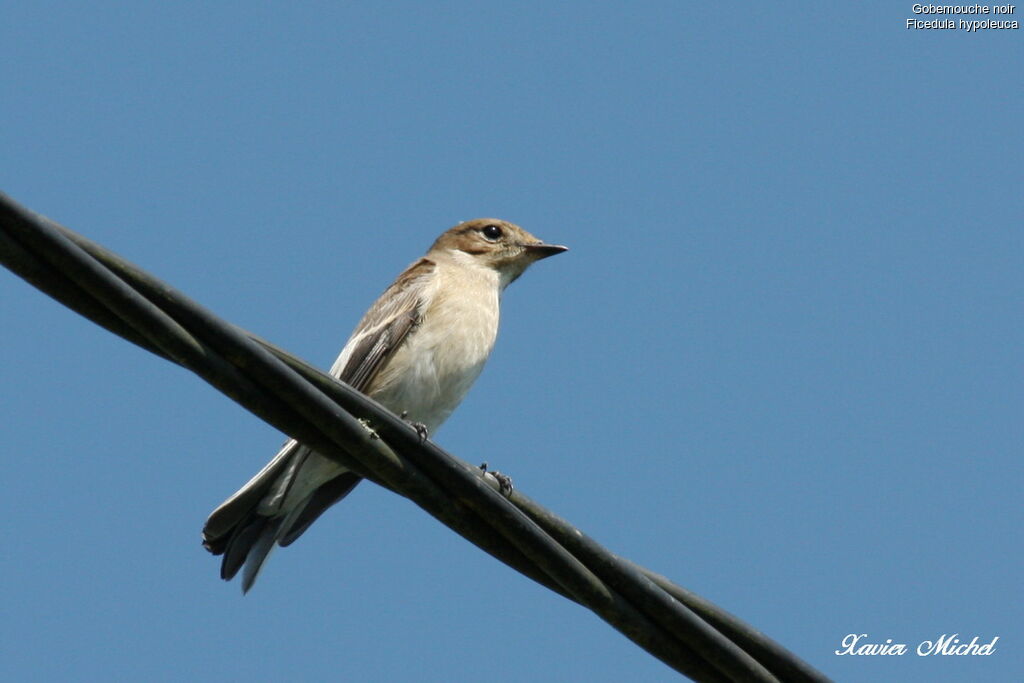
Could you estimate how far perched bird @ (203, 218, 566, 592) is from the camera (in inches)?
286

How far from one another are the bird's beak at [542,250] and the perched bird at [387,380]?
0.92 metres

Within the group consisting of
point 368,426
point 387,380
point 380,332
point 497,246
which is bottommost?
point 368,426

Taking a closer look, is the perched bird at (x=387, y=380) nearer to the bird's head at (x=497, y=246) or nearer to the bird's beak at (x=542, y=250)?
the bird's head at (x=497, y=246)

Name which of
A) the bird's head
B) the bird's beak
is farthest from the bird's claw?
the bird's beak

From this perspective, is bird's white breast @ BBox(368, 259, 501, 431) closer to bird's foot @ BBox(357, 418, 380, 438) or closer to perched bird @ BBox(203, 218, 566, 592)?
perched bird @ BBox(203, 218, 566, 592)

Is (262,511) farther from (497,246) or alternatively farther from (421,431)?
(497,246)

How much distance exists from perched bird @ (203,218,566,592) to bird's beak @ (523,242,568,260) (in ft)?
3.03

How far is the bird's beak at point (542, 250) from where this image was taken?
30.6 ft

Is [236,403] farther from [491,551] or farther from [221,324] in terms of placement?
[491,551]

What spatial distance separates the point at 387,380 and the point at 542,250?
2.22 metres

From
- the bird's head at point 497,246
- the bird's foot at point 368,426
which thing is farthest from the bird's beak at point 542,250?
the bird's foot at point 368,426

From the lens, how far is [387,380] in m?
7.54

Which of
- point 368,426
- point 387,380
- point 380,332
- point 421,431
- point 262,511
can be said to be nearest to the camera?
point 368,426

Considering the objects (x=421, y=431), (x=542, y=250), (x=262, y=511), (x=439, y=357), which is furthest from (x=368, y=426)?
(x=542, y=250)
